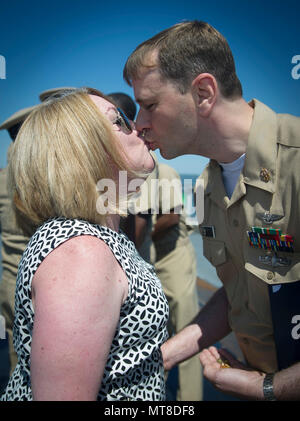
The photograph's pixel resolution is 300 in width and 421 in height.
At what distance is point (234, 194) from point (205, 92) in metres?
0.65

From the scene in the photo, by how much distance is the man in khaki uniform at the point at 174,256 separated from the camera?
3273 mm

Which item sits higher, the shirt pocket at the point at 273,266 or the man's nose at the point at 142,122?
the man's nose at the point at 142,122

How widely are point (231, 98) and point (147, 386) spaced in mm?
1641

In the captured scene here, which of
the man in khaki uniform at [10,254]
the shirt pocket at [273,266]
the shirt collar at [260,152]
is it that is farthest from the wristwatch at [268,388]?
the man in khaki uniform at [10,254]

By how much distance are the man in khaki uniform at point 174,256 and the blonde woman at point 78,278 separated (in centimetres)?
177

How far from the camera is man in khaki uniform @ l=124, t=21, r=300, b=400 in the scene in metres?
1.58

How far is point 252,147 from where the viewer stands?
67.2 inches

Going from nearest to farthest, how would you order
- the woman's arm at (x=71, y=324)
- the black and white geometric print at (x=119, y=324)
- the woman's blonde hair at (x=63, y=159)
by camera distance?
the woman's arm at (x=71, y=324)
the black and white geometric print at (x=119, y=324)
the woman's blonde hair at (x=63, y=159)

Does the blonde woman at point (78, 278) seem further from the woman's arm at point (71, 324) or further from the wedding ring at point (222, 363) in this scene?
the wedding ring at point (222, 363)

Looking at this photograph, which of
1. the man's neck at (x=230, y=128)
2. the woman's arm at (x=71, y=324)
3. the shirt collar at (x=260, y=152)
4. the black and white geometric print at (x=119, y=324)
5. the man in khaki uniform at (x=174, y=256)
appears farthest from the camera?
the man in khaki uniform at (x=174, y=256)

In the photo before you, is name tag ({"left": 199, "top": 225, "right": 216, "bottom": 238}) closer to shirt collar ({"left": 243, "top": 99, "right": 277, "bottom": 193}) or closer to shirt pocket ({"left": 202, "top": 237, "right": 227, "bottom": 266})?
shirt pocket ({"left": 202, "top": 237, "right": 227, "bottom": 266})

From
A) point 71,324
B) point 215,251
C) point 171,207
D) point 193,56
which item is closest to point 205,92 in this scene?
point 193,56

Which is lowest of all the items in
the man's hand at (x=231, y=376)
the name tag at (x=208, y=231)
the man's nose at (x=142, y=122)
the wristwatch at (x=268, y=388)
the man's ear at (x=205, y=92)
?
the man's hand at (x=231, y=376)
